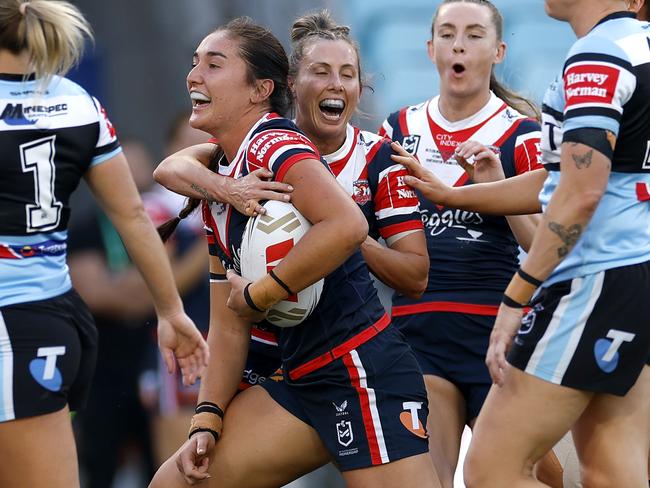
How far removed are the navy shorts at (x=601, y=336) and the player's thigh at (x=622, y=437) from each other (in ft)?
0.34

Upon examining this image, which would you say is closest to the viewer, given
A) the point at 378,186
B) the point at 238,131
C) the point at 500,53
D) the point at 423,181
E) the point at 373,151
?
the point at 238,131

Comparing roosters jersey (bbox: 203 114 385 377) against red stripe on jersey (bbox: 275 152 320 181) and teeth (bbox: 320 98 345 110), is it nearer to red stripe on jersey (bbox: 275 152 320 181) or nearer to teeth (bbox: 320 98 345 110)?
red stripe on jersey (bbox: 275 152 320 181)

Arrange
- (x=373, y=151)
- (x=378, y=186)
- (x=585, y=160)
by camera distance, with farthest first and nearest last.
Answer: (x=373, y=151), (x=378, y=186), (x=585, y=160)

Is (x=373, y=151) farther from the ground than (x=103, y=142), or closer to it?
closer to it

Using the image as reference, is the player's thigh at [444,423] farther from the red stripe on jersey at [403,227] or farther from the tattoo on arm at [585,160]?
the tattoo on arm at [585,160]

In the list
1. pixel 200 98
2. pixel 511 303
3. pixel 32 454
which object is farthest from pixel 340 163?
pixel 32 454

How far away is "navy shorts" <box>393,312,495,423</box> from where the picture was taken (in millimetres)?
4500

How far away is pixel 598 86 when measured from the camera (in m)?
3.21

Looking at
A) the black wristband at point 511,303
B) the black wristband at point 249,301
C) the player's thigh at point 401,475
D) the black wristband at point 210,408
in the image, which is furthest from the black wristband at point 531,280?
the black wristband at point 210,408

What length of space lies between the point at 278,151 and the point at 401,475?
109 centimetres

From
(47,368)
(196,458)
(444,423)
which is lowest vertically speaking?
(444,423)

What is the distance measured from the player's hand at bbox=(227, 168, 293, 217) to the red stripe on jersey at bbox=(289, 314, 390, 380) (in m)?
0.52

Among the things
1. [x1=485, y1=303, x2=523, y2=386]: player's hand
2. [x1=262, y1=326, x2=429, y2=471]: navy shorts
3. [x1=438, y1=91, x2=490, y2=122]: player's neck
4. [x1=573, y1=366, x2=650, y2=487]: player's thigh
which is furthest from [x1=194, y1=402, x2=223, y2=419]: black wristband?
[x1=438, y1=91, x2=490, y2=122]: player's neck

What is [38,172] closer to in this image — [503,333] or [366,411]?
[366,411]
